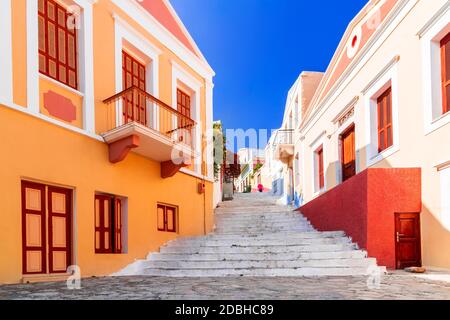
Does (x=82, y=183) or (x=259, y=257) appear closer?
(x=82, y=183)

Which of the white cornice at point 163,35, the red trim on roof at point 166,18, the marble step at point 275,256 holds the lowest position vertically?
the marble step at point 275,256

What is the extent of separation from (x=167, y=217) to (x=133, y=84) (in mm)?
3508

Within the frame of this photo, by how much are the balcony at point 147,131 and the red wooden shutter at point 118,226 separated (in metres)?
1.05

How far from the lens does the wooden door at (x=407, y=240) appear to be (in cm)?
854

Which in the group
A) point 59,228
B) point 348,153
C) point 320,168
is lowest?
point 59,228

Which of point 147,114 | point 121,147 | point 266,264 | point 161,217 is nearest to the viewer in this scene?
point 266,264

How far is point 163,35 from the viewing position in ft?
38.2

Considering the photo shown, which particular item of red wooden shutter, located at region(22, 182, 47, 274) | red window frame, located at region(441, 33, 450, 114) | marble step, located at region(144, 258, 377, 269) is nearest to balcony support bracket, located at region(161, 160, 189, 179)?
marble step, located at region(144, 258, 377, 269)

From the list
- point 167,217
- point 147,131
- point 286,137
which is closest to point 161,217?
point 167,217

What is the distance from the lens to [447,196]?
766cm

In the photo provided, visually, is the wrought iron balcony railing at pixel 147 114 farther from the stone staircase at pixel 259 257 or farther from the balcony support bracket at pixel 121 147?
the stone staircase at pixel 259 257

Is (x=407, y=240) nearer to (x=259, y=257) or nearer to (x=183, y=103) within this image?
(x=259, y=257)

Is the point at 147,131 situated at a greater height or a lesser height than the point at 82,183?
greater

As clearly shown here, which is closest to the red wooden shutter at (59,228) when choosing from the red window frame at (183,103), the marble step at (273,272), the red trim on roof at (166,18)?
the marble step at (273,272)
